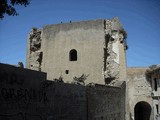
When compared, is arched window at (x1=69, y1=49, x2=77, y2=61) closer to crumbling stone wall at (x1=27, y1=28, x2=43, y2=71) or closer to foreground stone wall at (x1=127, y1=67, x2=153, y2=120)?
crumbling stone wall at (x1=27, y1=28, x2=43, y2=71)

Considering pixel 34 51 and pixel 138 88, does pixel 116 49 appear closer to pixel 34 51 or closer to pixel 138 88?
pixel 34 51

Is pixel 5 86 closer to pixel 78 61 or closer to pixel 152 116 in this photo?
pixel 78 61

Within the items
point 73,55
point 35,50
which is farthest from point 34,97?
point 35,50

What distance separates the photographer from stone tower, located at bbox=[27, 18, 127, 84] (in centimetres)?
1595

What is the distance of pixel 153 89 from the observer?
22.4 m

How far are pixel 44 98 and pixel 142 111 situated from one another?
19.2 meters

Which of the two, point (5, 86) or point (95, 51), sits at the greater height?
point (95, 51)

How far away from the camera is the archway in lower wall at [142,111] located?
2297 centimetres

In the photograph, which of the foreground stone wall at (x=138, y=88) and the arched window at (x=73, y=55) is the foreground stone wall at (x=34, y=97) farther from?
the foreground stone wall at (x=138, y=88)

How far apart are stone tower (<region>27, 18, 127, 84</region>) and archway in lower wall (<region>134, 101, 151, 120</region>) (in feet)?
28.3

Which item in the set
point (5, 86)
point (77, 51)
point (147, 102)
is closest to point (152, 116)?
point (147, 102)

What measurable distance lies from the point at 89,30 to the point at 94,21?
2.33 feet

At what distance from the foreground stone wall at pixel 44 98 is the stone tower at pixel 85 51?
13.1 ft

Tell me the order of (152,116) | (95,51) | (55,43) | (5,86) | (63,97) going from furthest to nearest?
1. (152,116)
2. (55,43)
3. (95,51)
4. (63,97)
5. (5,86)
